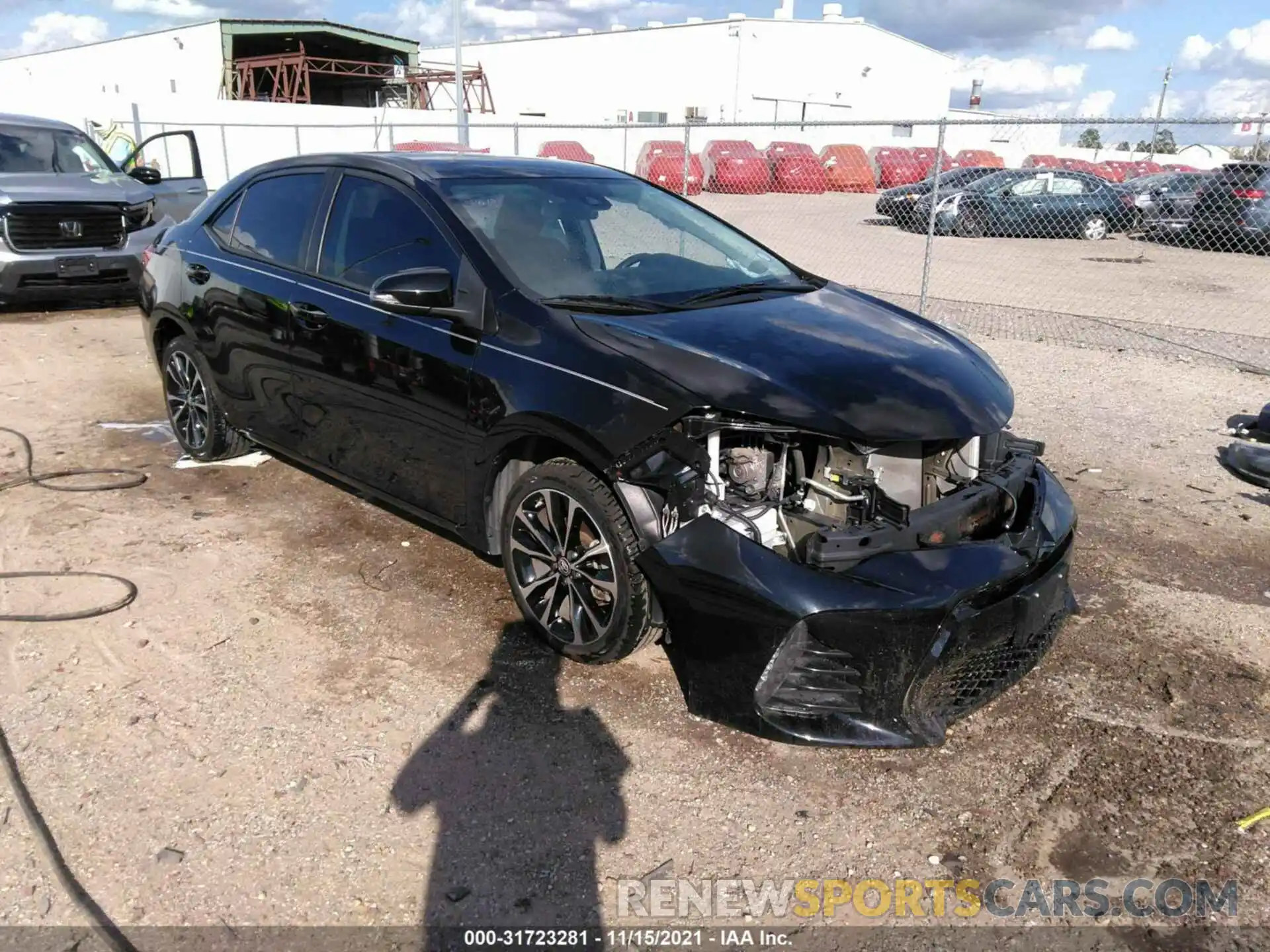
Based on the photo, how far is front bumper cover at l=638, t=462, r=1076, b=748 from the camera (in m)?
2.69

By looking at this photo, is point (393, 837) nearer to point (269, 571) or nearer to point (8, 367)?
point (269, 571)

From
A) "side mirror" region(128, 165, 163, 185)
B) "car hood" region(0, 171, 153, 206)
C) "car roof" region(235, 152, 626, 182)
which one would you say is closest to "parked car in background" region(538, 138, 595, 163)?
"side mirror" region(128, 165, 163, 185)

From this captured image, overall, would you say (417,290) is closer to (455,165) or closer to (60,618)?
(455,165)

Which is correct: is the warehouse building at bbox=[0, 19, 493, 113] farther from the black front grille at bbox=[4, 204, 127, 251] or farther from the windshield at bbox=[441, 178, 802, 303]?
the windshield at bbox=[441, 178, 802, 303]

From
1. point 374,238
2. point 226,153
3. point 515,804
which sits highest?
point 226,153

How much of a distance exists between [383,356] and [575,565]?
127 centimetres

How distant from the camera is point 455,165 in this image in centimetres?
415

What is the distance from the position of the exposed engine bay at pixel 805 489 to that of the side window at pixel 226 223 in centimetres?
306

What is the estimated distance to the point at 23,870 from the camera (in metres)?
2.48

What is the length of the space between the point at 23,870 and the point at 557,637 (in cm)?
172

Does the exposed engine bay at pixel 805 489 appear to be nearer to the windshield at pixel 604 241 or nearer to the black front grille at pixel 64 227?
the windshield at pixel 604 241

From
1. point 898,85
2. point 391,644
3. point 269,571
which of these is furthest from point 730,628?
point 898,85

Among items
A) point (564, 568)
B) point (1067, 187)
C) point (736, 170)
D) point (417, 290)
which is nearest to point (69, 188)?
point (417, 290)

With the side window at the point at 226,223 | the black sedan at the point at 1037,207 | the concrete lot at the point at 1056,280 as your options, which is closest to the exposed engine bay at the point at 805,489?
the side window at the point at 226,223
